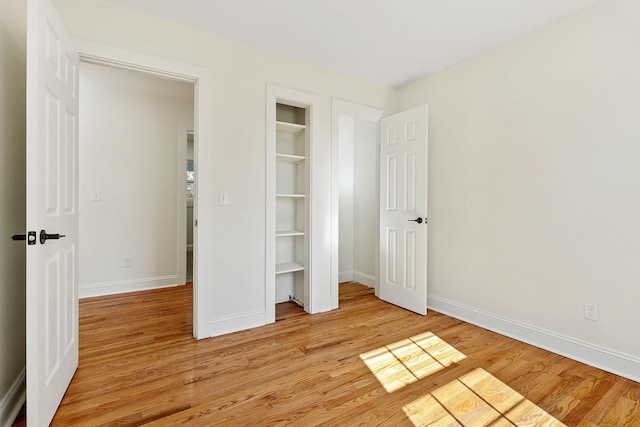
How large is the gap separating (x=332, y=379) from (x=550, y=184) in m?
2.11

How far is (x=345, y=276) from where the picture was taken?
421 centimetres

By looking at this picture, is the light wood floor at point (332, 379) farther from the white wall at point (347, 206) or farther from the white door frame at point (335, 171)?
the white wall at point (347, 206)

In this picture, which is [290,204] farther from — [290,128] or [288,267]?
[290,128]

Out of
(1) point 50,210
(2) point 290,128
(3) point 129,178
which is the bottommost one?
(1) point 50,210

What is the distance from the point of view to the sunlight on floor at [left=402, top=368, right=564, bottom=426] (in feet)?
4.81

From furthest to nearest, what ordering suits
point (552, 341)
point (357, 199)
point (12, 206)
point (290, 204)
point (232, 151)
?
point (357, 199) < point (290, 204) < point (232, 151) < point (552, 341) < point (12, 206)

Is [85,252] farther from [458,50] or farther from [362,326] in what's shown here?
[458,50]

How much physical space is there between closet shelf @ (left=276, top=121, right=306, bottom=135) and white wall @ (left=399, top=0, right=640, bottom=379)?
1431 millimetres

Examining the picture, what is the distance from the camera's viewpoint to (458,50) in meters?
2.66

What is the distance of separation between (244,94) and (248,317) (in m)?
1.94

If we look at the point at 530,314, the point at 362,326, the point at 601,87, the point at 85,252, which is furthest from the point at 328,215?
the point at 85,252

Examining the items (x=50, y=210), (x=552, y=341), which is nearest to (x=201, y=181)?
(x=50, y=210)

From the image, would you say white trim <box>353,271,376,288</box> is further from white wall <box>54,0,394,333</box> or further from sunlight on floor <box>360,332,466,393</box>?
white wall <box>54,0,394,333</box>

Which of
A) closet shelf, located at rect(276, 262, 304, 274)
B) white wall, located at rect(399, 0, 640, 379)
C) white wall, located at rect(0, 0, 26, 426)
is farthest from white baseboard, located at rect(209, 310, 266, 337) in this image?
white wall, located at rect(399, 0, 640, 379)
